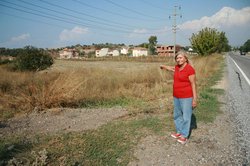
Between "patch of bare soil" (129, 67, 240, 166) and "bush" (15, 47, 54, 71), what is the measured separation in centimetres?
1373

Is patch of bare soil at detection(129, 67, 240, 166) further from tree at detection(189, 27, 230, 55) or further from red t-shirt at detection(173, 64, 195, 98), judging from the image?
tree at detection(189, 27, 230, 55)

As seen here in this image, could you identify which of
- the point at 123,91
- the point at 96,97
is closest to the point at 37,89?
the point at 96,97

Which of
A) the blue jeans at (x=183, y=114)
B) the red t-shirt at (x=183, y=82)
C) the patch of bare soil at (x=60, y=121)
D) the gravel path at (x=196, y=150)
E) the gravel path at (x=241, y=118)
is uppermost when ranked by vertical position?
the red t-shirt at (x=183, y=82)

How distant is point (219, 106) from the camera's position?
769cm

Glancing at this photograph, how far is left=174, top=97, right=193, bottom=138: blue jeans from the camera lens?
4.48 metres

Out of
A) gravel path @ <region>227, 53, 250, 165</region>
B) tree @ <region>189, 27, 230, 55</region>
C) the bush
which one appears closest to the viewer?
gravel path @ <region>227, 53, 250, 165</region>

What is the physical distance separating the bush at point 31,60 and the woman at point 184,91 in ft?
45.2

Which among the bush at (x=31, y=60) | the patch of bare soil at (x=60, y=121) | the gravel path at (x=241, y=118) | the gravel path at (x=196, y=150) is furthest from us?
the bush at (x=31, y=60)

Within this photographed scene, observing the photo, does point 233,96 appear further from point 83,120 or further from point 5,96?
point 5,96

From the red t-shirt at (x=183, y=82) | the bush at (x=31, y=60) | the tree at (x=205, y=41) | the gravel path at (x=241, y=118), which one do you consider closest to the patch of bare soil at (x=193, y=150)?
the gravel path at (x=241, y=118)

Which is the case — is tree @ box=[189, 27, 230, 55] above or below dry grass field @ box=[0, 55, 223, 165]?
above

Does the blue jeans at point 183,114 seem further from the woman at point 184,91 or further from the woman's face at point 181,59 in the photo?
the woman's face at point 181,59

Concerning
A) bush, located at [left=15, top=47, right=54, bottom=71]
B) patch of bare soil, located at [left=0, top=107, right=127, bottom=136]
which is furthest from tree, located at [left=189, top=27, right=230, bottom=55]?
patch of bare soil, located at [left=0, top=107, right=127, bottom=136]

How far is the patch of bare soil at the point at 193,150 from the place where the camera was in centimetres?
384
